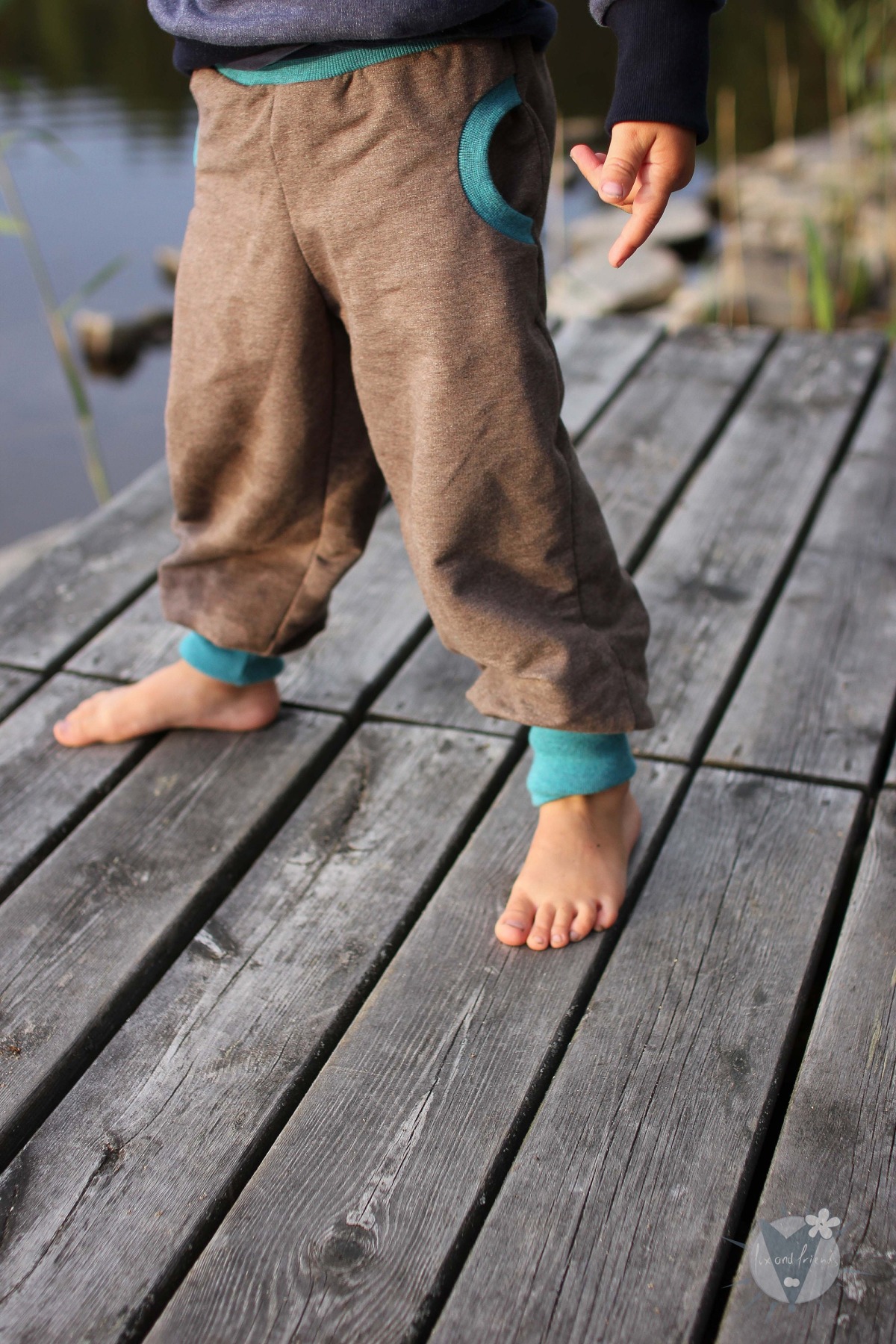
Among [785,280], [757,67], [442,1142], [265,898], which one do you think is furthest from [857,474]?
[757,67]

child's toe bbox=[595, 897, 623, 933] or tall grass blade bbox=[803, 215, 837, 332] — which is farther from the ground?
child's toe bbox=[595, 897, 623, 933]

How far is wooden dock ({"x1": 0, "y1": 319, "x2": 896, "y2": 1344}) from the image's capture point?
93 cm

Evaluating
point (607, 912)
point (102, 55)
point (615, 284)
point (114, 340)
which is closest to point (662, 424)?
point (607, 912)

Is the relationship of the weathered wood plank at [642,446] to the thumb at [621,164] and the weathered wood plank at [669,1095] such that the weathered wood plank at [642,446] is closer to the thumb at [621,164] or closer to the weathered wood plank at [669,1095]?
the weathered wood plank at [669,1095]

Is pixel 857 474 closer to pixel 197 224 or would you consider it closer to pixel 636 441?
pixel 636 441

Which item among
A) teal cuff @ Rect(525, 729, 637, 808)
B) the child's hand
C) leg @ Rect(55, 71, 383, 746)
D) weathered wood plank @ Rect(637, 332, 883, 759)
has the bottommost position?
weathered wood plank @ Rect(637, 332, 883, 759)

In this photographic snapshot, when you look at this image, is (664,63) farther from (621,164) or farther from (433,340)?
(433,340)

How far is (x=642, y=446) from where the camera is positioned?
2156 millimetres

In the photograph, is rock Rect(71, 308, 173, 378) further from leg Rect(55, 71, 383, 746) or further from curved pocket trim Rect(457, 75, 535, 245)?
curved pocket trim Rect(457, 75, 535, 245)

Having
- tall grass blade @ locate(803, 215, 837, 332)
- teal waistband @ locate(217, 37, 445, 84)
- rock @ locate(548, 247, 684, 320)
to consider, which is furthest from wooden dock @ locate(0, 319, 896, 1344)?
rock @ locate(548, 247, 684, 320)

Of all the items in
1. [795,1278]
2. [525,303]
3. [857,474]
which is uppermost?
[525,303]

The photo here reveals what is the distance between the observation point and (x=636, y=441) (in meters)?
2.17

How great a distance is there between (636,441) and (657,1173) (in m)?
1.43

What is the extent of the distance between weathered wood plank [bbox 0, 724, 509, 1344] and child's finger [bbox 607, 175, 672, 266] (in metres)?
0.64
